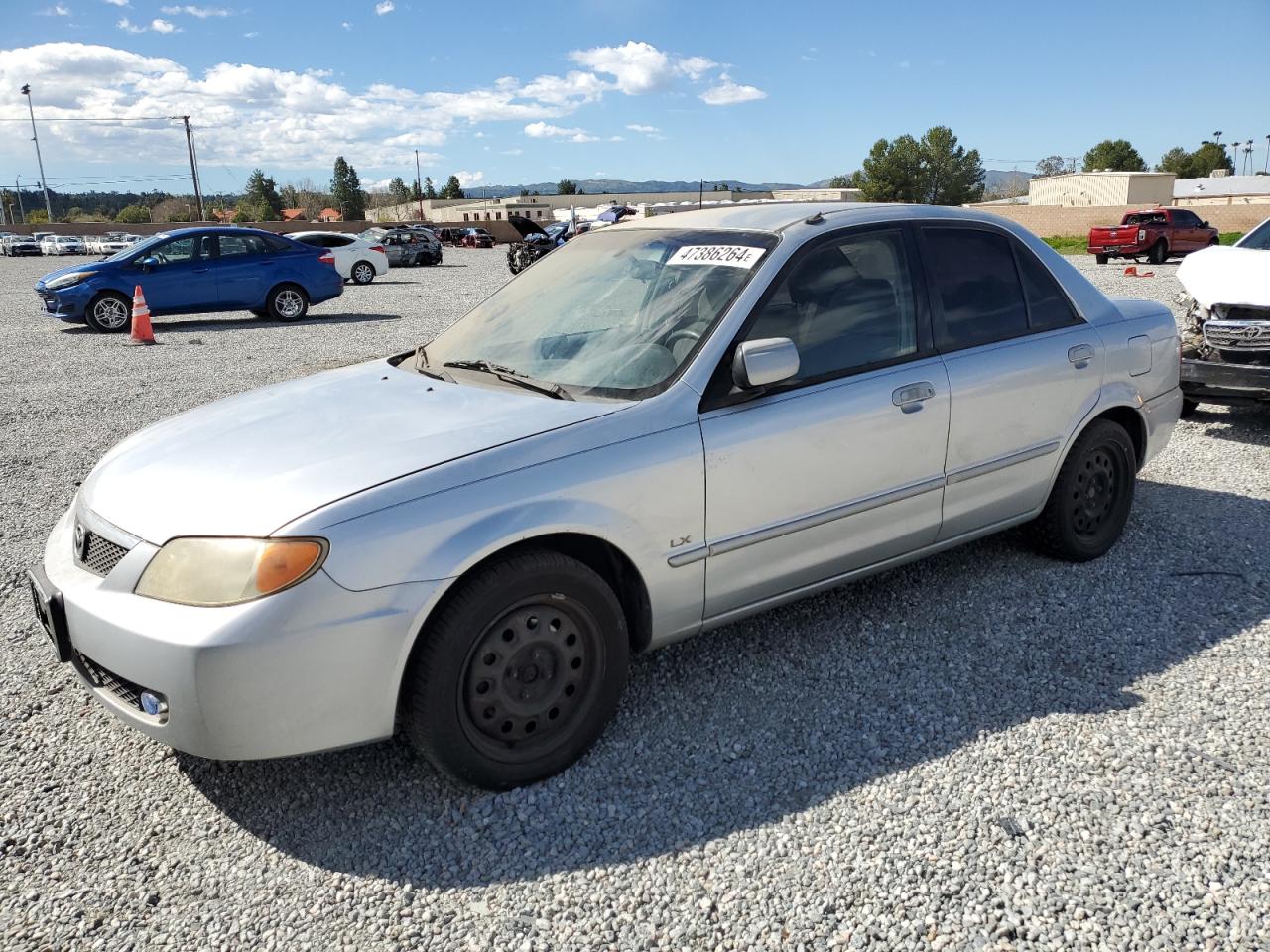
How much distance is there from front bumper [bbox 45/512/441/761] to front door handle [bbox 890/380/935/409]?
1.93 metres

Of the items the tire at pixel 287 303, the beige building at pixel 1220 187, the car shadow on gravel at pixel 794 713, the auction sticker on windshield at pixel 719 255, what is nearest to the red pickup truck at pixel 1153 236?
the tire at pixel 287 303

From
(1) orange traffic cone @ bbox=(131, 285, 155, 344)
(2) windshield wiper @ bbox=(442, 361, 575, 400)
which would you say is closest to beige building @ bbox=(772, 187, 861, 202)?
(2) windshield wiper @ bbox=(442, 361, 575, 400)

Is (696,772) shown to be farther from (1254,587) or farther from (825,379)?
(1254,587)

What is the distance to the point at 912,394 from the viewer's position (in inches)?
147

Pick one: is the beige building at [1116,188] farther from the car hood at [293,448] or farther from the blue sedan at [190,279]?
the car hood at [293,448]

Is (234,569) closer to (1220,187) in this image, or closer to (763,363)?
(763,363)

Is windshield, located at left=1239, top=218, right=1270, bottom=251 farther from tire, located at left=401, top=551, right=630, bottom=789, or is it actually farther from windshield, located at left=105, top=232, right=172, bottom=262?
windshield, located at left=105, top=232, right=172, bottom=262

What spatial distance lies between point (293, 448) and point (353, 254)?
2311cm

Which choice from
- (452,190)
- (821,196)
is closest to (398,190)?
(452,190)

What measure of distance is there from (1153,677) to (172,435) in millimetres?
3585

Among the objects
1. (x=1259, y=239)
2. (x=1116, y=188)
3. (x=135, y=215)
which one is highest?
(x=1116, y=188)

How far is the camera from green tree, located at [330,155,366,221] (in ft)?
328

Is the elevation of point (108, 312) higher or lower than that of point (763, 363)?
lower

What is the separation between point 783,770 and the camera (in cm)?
306
